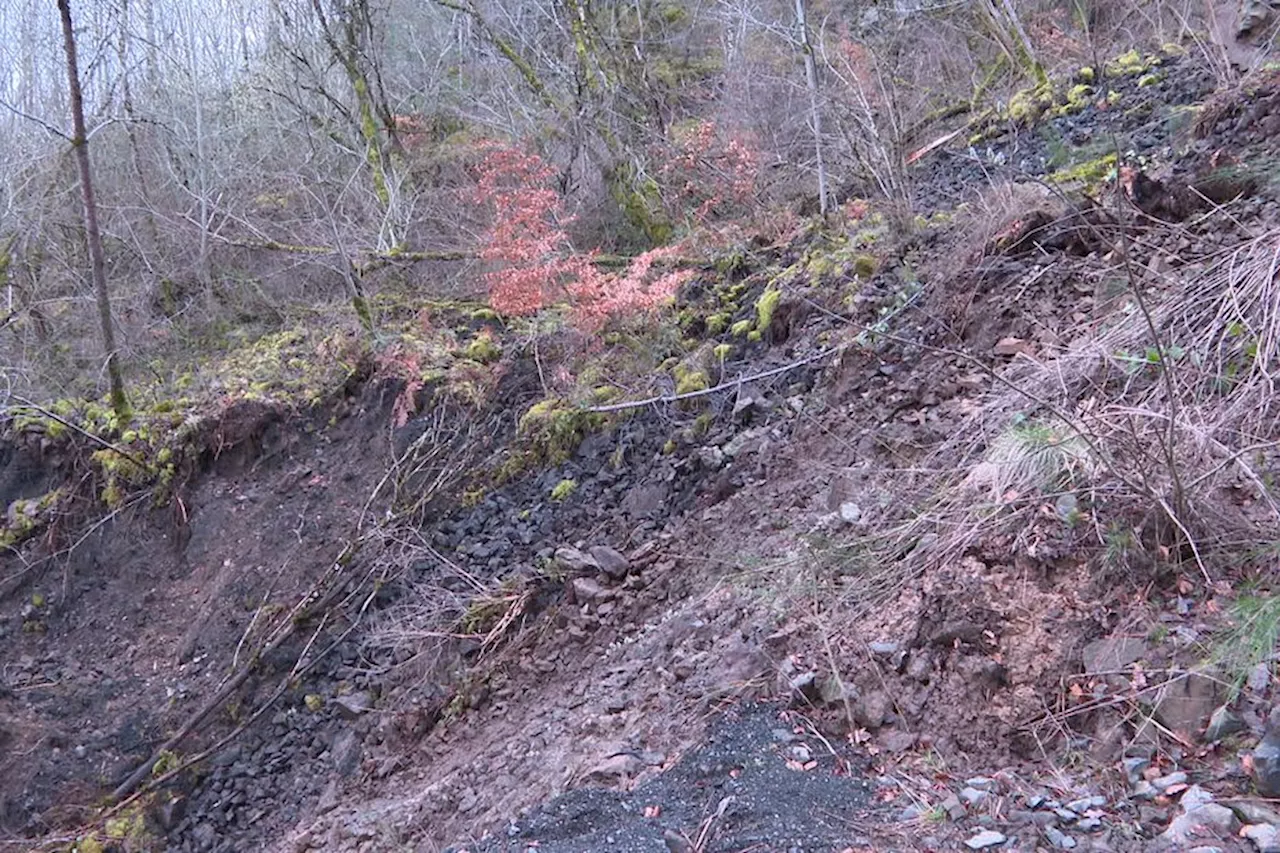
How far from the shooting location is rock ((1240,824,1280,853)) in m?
1.81

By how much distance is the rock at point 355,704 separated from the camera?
16.4 ft

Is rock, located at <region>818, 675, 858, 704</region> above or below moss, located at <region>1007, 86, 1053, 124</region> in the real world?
below

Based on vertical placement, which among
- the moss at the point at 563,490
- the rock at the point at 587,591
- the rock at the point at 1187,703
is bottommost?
A: the rock at the point at 587,591

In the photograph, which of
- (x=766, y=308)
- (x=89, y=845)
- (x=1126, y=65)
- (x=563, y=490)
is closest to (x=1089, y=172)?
(x=766, y=308)

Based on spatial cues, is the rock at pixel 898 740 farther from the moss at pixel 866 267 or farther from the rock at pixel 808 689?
the moss at pixel 866 267

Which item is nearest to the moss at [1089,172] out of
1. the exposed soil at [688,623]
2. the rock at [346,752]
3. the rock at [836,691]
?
the exposed soil at [688,623]

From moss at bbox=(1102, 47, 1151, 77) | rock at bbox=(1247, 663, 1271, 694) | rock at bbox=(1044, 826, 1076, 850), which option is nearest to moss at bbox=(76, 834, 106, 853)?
rock at bbox=(1044, 826, 1076, 850)

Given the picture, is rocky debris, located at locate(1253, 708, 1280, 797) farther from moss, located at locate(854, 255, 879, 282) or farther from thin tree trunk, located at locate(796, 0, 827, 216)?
thin tree trunk, located at locate(796, 0, 827, 216)

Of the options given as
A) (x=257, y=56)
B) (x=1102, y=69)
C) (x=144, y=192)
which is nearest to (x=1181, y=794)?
(x=1102, y=69)

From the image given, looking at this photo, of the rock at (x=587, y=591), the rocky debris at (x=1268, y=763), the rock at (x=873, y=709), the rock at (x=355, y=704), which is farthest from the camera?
the rock at (x=355, y=704)

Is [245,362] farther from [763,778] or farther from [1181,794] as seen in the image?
[1181,794]

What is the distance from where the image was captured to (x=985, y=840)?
2.12m

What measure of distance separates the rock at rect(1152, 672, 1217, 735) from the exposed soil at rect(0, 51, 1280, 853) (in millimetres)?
18

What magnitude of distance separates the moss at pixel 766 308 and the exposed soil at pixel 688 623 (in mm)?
169
